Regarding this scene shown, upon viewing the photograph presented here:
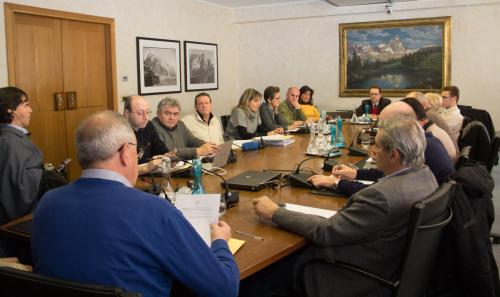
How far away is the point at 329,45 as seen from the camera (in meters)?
8.23

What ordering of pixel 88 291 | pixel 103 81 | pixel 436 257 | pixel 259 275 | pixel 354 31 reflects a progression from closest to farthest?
pixel 88 291 < pixel 436 257 < pixel 259 275 < pixel 103 81 < pixel 354 31

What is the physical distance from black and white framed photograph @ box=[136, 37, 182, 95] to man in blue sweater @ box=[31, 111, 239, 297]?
5.31 m

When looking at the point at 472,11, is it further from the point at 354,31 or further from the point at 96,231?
the point at 96,231

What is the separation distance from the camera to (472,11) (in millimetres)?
7129

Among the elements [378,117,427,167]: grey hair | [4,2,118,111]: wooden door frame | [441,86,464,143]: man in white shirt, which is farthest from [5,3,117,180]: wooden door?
[378,117,427,167]: grey hair

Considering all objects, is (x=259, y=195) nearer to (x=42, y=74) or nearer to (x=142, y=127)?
(x=142, y=127)

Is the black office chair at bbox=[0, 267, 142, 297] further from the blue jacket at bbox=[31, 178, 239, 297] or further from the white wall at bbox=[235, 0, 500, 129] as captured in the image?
the white wall at bbox=[235, 0, 500, 129]

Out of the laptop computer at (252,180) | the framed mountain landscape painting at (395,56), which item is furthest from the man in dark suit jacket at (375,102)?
the laptop computer at (252,180)

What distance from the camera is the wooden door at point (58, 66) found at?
16.1 ft

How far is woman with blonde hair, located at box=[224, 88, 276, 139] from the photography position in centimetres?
513

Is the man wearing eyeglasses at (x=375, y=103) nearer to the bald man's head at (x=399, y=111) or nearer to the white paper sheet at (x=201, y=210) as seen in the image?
the bald man's head at (x=399, y=111)

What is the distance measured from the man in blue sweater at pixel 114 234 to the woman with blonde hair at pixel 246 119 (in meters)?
3.68

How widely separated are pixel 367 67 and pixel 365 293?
262 inches

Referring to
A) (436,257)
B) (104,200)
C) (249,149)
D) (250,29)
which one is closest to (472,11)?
(250,29)
